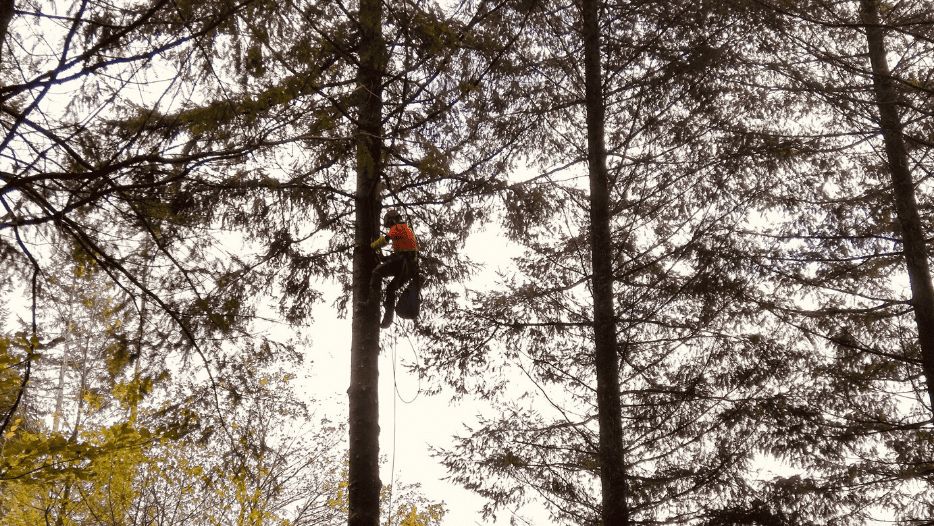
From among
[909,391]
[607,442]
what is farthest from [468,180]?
[909,391]

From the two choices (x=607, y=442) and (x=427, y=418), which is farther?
(x=427, y=418)

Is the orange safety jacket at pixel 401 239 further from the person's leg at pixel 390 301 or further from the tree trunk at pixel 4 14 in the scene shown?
the tree trunk at pixel 4 14

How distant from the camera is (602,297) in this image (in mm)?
6848

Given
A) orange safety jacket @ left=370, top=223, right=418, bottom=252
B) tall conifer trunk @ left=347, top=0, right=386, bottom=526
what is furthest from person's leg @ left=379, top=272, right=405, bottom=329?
orange safety jacket @ left=370, top=223, right=418, bottom=252

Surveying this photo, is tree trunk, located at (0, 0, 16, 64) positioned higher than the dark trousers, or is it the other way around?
the dark trousers

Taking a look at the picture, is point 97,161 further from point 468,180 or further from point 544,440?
point 544,440

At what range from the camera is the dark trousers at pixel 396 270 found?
6562 millimetres

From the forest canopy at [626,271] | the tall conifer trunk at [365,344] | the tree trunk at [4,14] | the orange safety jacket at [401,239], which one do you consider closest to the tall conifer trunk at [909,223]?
the forest canopy at [626,271]

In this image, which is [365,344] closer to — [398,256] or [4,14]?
[398,256]

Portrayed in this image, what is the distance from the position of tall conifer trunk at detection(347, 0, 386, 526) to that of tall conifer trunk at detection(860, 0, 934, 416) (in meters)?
5.44

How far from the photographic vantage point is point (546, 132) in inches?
318

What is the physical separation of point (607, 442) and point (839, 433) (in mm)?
2722

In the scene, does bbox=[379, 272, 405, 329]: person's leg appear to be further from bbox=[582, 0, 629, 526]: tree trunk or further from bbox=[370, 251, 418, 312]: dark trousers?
bbox=[582, 0, 629, 526]: tree trunk

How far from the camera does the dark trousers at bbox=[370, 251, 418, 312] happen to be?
6562mm
